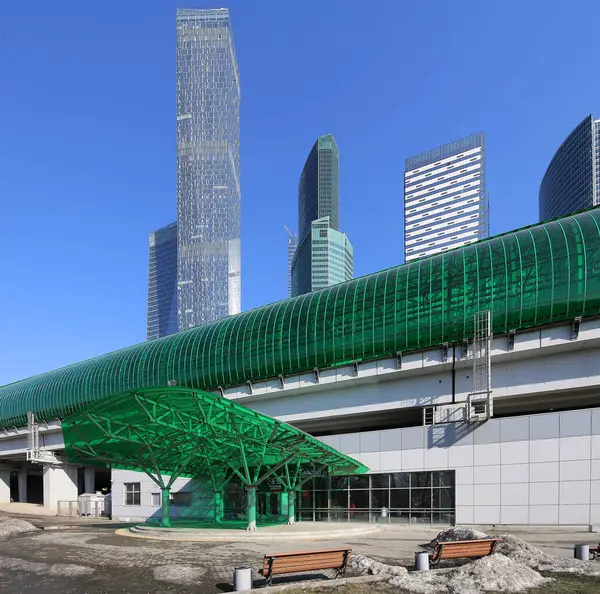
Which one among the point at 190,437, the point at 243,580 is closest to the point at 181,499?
the point at 190,437

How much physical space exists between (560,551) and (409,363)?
1774 centimetres

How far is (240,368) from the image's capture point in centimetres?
5025

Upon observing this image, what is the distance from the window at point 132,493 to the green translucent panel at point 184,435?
17.0 metres

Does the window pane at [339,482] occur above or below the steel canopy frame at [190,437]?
below

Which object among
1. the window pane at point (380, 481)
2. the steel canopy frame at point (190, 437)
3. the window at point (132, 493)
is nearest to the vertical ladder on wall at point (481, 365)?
the window pane at point (380, 481)

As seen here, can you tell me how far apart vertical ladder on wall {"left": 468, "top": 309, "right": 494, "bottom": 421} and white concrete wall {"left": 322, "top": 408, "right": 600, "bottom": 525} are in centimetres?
152

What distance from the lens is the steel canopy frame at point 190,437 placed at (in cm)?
2838

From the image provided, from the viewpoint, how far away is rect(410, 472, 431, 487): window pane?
35.4m

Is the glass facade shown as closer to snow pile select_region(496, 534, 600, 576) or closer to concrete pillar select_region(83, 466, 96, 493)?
snow pile select_region(496, 534, 600, 576)

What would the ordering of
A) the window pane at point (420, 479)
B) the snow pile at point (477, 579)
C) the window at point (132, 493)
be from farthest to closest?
the window at point (132, 493) < the window pane at point (420, 479) < the snow pile at point (477, 579)

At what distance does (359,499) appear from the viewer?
38.5 metres

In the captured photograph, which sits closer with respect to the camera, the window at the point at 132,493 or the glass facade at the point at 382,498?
the glass facade at the point at 382,498

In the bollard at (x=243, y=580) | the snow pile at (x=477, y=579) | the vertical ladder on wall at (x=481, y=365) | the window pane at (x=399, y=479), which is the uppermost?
the vertical ladder on wall at (x=481, y=365)

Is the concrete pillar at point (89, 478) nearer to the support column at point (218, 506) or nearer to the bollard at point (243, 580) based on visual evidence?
the support column at point (218, 506)
